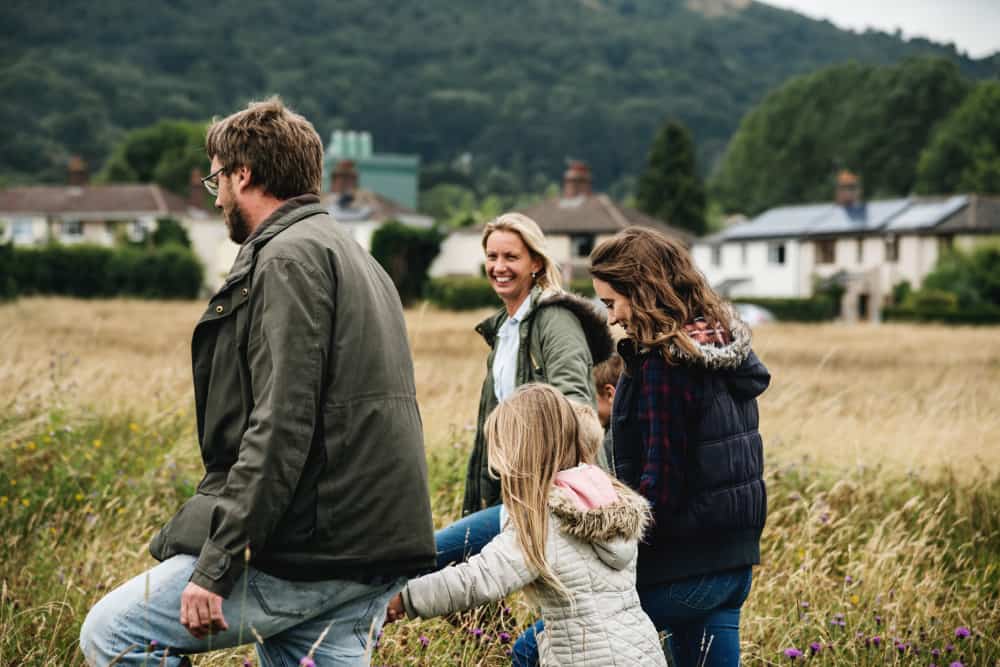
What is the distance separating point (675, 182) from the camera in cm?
7175

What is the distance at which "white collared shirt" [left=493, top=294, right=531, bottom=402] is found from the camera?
4.43 meters

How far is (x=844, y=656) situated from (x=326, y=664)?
2.34 metres

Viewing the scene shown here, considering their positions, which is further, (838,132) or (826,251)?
(838,132)

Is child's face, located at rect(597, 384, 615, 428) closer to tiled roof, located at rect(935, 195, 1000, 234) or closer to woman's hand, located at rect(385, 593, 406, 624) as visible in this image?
woman's hand, located at rect(385, 593, 406, 624)

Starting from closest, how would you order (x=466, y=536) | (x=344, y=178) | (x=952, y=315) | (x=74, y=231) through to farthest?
(x=466, y=536) < (x=952, y=315) < (x=344, y=178) < (x=74, y=231)

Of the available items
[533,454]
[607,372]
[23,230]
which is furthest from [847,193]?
[533,454]

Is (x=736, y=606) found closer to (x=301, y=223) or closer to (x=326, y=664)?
(x=326, y=664)

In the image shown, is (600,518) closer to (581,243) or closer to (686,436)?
(686,436)

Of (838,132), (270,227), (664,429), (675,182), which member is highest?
(838,132)

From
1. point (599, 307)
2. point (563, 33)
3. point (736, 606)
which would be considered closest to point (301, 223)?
point (736, 606)

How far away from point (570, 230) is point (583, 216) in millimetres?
1421

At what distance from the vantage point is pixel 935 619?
15.3ft

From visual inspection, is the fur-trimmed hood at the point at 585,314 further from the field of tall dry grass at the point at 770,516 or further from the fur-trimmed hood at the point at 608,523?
the fur-trimmed hood at the point at 608,523

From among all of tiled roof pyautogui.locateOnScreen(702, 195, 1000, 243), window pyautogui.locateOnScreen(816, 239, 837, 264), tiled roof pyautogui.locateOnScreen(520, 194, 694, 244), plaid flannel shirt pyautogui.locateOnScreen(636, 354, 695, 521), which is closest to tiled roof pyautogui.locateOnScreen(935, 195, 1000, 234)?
tiled roof pyautogui.locateOnScreen(702, 195, 1000, 243)
